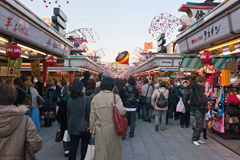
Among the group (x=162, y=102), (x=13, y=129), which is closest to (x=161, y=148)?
(x=162, y=102)

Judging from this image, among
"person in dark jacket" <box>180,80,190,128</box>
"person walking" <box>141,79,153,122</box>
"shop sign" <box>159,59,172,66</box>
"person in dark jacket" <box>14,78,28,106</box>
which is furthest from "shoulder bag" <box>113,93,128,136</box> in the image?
"shop sign" <box>159,59,172,66</box>

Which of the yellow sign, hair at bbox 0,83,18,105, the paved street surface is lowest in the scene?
the paved street surface

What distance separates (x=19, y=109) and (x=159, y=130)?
6.20 m

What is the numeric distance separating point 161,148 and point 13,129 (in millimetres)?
4249

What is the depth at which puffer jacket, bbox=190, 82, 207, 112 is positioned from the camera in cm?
575

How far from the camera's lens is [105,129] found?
10.9 feet

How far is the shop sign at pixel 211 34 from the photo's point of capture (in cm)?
615

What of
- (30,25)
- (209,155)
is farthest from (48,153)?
(30,25)

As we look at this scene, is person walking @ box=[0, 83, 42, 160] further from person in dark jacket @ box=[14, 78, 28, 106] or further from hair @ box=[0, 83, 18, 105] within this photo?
person in dark jacket @ box=[14, 78, 28, 106]

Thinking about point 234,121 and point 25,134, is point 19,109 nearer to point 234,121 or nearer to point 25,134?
point 25,134

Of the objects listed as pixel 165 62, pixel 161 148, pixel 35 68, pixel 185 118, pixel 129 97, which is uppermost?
pixel 165 62

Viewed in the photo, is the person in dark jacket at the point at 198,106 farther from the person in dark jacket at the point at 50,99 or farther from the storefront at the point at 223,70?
the person in dark jacket at the point at 50,99

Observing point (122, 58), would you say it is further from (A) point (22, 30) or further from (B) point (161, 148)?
(B) point (161, 148)

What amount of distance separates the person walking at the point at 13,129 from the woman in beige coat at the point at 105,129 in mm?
1212
